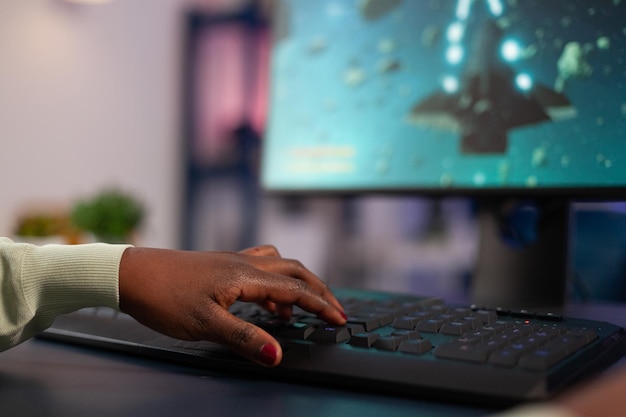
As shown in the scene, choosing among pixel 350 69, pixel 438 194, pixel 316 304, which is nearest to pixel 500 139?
pixel 438 194

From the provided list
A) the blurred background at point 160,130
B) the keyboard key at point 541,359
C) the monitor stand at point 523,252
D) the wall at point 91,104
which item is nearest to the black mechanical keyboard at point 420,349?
the keyboard key at point 541,359

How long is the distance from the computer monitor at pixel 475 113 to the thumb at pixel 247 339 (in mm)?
378

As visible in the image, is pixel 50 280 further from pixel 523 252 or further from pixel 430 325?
pixel 523 252

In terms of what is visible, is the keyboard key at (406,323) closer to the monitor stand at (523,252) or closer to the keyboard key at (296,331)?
the keyboard key at (296,331)

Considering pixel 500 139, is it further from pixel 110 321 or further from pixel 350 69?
pixel 110 321

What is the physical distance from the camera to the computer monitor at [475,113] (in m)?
0.66

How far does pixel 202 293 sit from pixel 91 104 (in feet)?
4.34

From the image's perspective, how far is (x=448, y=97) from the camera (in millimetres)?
750

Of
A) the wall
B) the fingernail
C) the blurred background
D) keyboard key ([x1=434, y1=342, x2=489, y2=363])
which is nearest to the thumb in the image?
the fingernail

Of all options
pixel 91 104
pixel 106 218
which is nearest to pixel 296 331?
pixel 106 218

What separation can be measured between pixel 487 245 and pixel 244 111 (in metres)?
0.89

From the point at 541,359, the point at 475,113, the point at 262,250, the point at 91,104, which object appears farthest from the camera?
the point at 91,104

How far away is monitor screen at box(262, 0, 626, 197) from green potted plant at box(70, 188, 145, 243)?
0.38 metres

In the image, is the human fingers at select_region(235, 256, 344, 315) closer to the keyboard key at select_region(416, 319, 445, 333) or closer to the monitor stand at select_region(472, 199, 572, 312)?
the keyboard key at select_region(416, 319, 445, 333)
